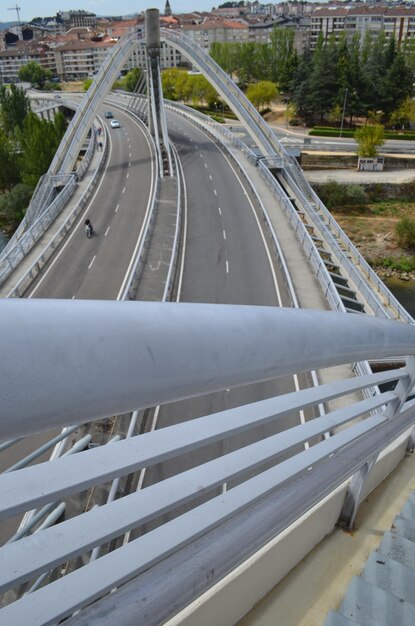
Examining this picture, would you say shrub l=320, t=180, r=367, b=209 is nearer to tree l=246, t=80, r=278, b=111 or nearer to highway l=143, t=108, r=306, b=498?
highway l=143, t=108, r=306, b=498

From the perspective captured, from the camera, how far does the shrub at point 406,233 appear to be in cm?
3120

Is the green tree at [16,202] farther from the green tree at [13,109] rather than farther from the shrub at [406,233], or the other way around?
the shrub at [406,233]

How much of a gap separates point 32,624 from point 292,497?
3.57ft

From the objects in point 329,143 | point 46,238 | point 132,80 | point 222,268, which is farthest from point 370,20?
point 222,268

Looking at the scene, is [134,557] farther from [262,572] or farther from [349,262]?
[349,262]

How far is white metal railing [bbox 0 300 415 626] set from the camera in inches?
37.6

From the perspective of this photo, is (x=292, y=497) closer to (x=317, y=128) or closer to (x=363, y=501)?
(x=363, y=501)

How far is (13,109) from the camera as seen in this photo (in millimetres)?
53000

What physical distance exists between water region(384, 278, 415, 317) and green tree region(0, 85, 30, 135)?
42454mm

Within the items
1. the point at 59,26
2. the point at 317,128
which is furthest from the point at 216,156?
the point at 59,26

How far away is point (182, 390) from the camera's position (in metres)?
1.14

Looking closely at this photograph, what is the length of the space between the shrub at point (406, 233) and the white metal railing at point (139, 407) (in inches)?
1264

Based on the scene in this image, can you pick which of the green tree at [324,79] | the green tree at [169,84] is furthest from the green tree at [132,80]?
the green tree at [324,79]

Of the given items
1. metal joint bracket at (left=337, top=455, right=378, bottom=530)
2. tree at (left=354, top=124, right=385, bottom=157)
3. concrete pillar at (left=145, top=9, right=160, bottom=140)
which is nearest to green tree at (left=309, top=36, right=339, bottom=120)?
tree at (left=354, top=124, right=385, bottom=157)
